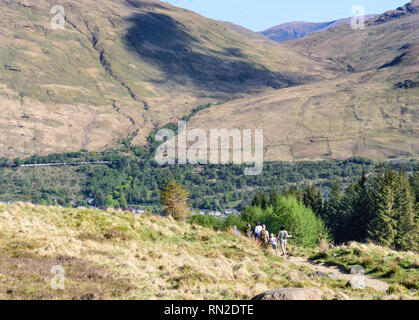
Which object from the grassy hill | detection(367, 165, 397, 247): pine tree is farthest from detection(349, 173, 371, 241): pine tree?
the grassy hill

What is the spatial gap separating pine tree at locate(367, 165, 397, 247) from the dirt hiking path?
49.2 meters

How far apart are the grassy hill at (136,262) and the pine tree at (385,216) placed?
45363mm

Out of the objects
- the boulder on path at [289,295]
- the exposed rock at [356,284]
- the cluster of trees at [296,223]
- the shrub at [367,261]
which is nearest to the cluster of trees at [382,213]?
the cluster of trees at [296,223]

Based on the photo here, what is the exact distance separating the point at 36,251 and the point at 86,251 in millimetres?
3077

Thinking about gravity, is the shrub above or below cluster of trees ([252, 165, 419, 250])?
above

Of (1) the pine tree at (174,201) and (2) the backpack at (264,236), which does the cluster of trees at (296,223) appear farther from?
(2) the backpack at (264,236)

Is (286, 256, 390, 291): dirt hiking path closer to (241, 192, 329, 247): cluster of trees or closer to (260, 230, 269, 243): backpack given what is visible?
(260, 230, 269, 243): backpack

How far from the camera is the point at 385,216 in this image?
3164 inches

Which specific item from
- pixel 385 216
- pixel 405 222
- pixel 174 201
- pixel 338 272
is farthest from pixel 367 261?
pixel 405 222

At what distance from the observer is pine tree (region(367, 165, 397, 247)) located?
262ft

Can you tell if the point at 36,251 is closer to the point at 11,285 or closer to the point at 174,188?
the point at 11,285
